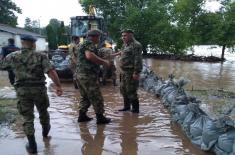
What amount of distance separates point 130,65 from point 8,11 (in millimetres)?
49598

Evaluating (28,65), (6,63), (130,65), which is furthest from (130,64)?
(6,63)

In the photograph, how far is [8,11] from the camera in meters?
55.1

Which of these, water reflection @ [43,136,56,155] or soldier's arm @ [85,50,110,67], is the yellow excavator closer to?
soldier's arm @ [85,50,110,67]

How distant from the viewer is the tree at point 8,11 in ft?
175

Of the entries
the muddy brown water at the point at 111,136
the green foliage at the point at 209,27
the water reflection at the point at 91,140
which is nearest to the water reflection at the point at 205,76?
the muddy brown water at the point at 111,136

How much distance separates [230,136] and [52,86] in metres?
9.28

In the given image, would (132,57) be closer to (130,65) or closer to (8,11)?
(130,65)

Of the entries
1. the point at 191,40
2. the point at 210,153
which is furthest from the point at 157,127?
the point at 191,40

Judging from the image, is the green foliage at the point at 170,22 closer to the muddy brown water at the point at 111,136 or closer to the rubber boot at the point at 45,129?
the muddy brown water at the point at 111,136

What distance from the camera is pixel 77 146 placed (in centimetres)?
643

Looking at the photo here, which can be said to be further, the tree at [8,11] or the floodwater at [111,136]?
the tree at [8,11]

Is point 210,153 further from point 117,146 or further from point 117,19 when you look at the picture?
point 117,19

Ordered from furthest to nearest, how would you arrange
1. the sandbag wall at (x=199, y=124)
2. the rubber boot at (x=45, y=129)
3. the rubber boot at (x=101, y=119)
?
the rubber boot at (x=101, y=119) < the rubber boot at (x=45, y=129) < the sandbag wall at (x=199, y=124)

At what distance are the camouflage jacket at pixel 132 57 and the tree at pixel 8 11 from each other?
154ft
